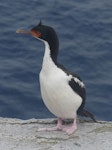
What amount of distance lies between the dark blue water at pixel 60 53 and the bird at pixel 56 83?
4.06 meters

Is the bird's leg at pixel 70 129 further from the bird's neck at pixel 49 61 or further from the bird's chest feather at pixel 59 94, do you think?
the bird's neck at pixel 49 61

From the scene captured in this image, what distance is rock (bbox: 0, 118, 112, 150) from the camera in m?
6.95

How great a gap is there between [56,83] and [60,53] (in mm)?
6557

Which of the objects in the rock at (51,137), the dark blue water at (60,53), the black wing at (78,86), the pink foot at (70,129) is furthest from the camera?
the dark blue water at (60,53)

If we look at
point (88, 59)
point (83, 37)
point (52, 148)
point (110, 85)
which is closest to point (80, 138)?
point (52, 148)

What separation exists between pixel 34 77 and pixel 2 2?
4.11m

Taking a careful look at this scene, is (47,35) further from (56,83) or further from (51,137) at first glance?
(51,137)

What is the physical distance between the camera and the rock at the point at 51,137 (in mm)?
6945

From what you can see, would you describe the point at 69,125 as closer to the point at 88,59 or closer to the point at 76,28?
the point at 88,59

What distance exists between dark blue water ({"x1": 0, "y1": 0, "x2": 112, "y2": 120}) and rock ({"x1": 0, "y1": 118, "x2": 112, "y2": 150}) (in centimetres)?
375

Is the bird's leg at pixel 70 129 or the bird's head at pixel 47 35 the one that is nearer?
the bird's head at pixel 47 35

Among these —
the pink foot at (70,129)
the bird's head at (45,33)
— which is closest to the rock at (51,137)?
the pink foot at (70,129)

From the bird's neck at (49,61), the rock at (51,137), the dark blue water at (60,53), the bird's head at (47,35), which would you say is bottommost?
the dark blue water at (60,53)

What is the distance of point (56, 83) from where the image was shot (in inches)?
275
